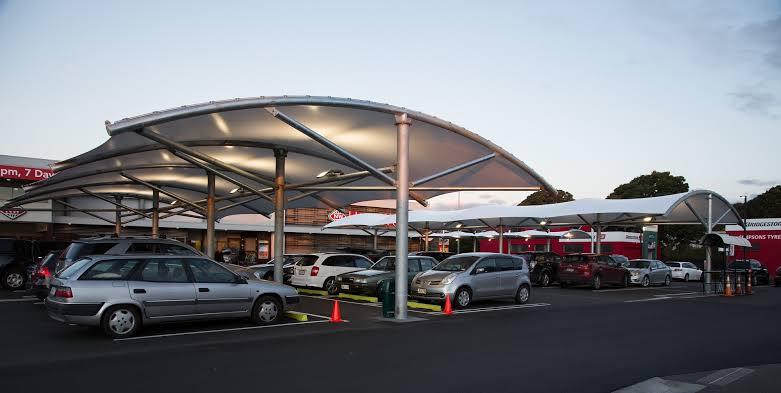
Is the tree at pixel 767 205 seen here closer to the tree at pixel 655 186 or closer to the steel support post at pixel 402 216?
the tree at pixel 655 186

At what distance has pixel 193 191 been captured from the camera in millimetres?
30234

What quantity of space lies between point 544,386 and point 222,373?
13.6 feet

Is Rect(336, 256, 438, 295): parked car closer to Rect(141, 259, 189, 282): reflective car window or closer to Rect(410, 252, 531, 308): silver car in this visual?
Rect(410, 252, 531, 308): silver car

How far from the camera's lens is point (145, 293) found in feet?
37.2

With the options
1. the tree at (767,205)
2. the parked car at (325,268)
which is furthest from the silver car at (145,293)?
the tree at (767,205)

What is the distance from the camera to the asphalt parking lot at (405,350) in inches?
317

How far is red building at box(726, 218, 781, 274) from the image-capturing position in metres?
45.6

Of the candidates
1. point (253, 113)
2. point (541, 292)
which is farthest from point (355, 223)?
point (253, 113)

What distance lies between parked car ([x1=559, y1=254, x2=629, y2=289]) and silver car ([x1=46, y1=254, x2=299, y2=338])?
17.5m

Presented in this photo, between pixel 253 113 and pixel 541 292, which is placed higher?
pixel 253 113

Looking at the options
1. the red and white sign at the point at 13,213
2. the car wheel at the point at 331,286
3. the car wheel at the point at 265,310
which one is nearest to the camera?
the car wheel at the point at 265,310

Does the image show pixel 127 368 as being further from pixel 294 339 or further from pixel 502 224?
pixel 502 224

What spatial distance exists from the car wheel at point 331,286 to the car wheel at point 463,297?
5098 mm

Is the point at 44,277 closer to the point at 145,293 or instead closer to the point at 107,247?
the point at 107,247
